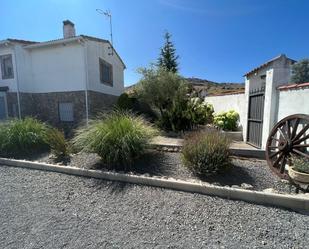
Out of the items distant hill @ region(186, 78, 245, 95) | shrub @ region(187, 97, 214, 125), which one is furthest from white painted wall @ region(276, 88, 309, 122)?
distant hill @ region(186, 78, 245, 95)

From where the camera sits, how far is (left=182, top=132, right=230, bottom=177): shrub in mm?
4203

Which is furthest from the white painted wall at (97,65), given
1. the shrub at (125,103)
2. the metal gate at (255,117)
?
the metal gate at (255,117)

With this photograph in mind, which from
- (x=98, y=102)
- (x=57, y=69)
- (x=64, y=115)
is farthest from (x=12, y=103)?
(x=98, y=102)

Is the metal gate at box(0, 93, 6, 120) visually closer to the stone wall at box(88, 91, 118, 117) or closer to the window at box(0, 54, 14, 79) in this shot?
the window at box(0, 54, 14, 79)

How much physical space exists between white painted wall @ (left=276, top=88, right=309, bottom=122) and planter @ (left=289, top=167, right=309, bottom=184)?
57.5 inches

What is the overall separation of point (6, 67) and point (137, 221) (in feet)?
45.8

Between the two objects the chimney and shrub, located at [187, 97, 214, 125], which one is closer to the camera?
shrub, located at [187, 97, 214, 125]

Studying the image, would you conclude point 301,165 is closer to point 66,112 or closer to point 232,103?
point 232,103

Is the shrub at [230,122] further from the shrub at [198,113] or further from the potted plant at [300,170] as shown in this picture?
the potted plant at [300,170]

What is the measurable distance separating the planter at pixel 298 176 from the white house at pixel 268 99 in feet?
4.91

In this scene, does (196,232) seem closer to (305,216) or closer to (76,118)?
(305,216)

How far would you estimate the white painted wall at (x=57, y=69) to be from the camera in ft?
35.6

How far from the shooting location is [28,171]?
512cm

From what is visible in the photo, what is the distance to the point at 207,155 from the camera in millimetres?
4219
